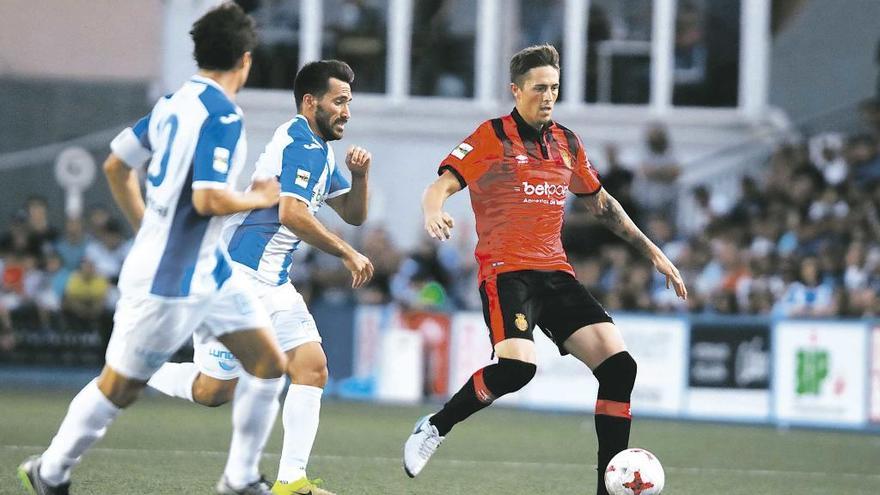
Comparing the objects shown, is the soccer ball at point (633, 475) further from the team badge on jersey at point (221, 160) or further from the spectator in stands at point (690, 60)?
the spectator in stands at point (690, 60)

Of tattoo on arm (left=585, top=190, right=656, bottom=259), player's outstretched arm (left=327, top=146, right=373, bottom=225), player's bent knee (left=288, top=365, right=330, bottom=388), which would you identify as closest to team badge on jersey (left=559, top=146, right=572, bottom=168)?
tattoo on arm (left=585, top=190, right=656, bottom=259)

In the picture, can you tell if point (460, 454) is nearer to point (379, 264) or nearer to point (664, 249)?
point (664, 249)

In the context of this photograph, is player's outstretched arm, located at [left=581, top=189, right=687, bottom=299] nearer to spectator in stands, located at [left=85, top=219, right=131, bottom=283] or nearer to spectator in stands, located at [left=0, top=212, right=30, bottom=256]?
spectator in stands, located at [left=85, top=219, right=131, bottom=283]

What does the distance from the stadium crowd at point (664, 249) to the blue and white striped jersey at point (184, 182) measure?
411 inches

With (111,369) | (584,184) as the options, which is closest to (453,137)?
(584,184)

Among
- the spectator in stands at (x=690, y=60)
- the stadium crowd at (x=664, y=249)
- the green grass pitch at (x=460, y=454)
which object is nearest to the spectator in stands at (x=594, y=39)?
the spectator in stands at (x=690, y=60)

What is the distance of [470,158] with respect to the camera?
7.93 meters

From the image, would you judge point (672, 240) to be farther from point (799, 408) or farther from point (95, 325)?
point (95, 325)

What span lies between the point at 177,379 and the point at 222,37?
2269 millimetres

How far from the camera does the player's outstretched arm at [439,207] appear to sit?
7250 millimetres

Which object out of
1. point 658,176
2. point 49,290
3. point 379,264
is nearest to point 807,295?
point 658,176

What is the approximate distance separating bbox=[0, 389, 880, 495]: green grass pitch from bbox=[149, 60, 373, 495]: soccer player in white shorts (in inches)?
28.1

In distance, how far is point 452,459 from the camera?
34.7 feet

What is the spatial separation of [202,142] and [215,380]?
1.91 m
